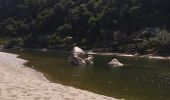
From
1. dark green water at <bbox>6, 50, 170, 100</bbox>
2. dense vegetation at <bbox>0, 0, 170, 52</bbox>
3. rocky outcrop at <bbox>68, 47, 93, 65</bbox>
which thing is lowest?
dark green water at <bbox>6, 50, 170, 100</bbox>

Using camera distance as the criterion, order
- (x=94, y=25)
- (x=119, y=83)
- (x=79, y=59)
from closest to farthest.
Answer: (x=119, y=83) → (x=79, y=59) → (x=94, y=25)

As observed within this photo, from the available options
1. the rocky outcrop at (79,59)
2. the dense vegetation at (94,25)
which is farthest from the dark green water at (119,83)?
the dense vegetation at (94,25)

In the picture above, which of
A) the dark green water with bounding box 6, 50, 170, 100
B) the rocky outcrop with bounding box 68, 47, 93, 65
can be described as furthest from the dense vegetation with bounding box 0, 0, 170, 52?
the dark green water with bounding box 6, 50, 170, 100

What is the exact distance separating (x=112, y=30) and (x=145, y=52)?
23.3 m

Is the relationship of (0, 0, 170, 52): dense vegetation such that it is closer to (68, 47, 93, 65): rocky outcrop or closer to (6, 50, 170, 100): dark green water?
(68, 47, 93, 65): rocky outcrop

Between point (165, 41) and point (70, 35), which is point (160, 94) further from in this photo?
point (70, 35)

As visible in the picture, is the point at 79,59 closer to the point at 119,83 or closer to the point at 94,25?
the point at 119,83

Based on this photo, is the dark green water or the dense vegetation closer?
the dark green water

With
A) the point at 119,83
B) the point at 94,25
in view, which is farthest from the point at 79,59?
the point at 94,25

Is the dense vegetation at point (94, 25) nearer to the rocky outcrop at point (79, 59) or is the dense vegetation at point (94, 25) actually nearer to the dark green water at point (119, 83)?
the rocky outcrop at point (79, 59)

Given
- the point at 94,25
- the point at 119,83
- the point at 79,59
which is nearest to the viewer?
the point at 119,83

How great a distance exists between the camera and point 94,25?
14550 centimetres

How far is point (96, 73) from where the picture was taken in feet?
196

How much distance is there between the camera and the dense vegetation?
5133 inches
